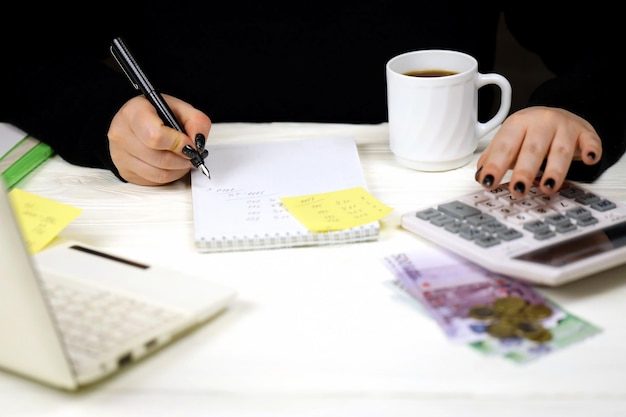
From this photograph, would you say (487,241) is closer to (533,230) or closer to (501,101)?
(533,230)

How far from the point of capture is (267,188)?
94 centimetres

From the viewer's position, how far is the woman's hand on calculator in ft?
2.76

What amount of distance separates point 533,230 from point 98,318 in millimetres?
425

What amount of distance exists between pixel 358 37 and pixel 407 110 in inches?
17.6

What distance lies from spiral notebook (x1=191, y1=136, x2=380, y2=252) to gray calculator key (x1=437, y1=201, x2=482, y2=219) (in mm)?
75

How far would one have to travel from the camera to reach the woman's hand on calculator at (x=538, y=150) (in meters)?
0.84

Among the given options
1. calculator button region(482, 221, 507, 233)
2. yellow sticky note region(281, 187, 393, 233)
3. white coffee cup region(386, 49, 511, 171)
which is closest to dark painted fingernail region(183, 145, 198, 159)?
yellow sticky note region(281, 187, 393, 233)

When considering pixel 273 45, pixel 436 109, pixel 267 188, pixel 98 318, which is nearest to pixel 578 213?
pixel 436 109

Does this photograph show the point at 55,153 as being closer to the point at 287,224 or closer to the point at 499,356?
the point at 287,224

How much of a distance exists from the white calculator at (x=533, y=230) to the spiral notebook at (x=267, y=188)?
0.27 ft

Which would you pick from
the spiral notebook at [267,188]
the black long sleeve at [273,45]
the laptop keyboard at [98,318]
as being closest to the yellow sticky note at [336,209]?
the spiral notebook at [267,188]

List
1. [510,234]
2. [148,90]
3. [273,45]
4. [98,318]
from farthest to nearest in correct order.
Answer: [273,45], [148,90], [510,234], [98,318]

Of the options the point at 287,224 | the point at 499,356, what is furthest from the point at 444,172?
the point at 499,356

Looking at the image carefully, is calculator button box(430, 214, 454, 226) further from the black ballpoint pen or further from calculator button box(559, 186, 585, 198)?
the black ballpoint pen
